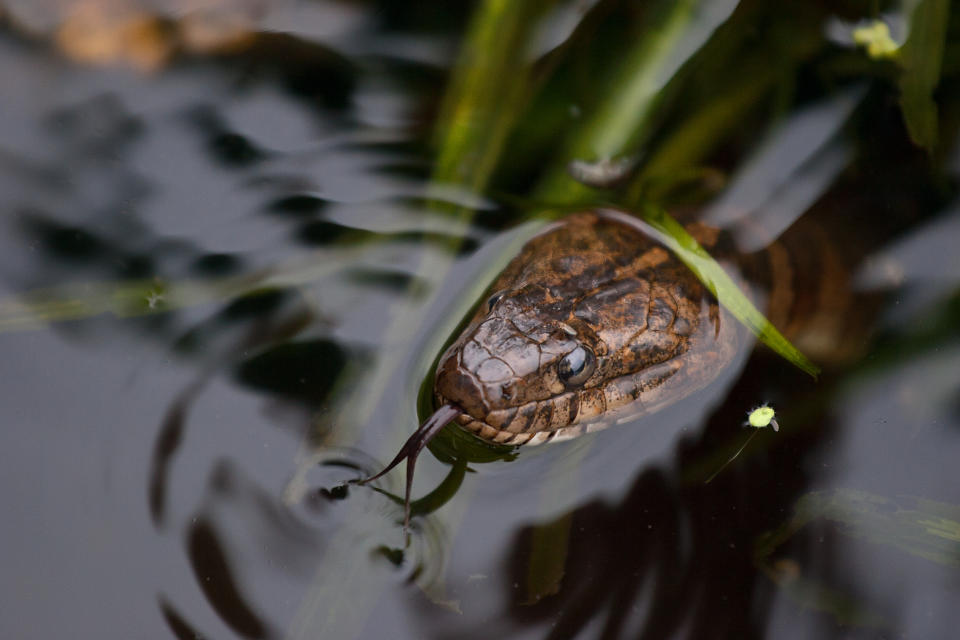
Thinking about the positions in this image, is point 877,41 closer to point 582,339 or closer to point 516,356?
point 582,339

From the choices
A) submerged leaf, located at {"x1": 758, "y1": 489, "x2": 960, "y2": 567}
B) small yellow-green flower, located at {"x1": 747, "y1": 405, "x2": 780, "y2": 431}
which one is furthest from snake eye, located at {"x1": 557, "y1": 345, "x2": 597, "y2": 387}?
submerged leaf, located at {"x1": 758, "y1": 489, "x2": 960, "y2": 567}

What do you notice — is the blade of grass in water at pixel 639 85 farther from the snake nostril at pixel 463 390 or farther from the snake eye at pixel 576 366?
the snake nostril at pixel 463 390

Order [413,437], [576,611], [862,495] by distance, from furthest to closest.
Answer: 1. [862,495]
2. [576,611]
3. [413,437]

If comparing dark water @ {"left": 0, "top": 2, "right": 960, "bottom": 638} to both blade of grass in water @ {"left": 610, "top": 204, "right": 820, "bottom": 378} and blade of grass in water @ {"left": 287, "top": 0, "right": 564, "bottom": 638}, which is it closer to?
blade of grass in water @ {"left": 287, "top": 0, "right": 564, "bottom": 638}

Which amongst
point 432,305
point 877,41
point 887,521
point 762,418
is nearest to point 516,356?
point 432,305

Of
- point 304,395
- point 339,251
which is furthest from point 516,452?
point 339,251

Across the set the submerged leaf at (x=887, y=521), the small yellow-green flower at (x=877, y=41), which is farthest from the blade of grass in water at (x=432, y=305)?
the small yellow-green flower at (x=877, y=41)

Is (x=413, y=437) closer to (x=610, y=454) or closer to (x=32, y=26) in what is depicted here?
(x=610, y=454)
